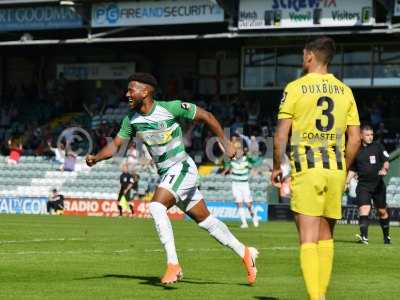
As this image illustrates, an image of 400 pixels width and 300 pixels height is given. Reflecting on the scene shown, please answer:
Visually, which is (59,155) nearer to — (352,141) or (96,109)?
(96,109)

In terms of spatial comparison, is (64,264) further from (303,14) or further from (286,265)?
(303,14)

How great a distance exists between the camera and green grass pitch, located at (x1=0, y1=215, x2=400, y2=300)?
37.2 feet

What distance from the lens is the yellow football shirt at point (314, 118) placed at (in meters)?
9.64

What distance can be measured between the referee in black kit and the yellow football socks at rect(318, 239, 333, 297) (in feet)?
35.9

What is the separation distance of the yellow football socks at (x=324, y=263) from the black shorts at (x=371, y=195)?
11.0m

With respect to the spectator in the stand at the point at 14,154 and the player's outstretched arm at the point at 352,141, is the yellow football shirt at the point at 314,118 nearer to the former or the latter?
the player's outstretched arm at the point at 352,141

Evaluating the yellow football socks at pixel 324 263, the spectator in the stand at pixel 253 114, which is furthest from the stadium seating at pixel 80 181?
the yellow football socks at pixel 324 263

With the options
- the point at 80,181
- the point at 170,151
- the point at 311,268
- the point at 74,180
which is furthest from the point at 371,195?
the point at 74,180

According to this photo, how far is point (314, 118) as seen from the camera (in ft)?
31.7

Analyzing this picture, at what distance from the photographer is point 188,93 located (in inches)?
1898

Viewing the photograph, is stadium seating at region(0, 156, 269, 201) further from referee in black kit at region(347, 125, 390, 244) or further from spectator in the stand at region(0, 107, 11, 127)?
referee in black kit at region(347, 125, 390, 244)

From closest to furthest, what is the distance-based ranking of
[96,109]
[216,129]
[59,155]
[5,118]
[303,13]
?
[216,129] → [303,13] → [59,155] → [96,109] → [5,118]

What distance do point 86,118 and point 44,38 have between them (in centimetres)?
438

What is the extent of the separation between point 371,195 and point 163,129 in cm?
943
